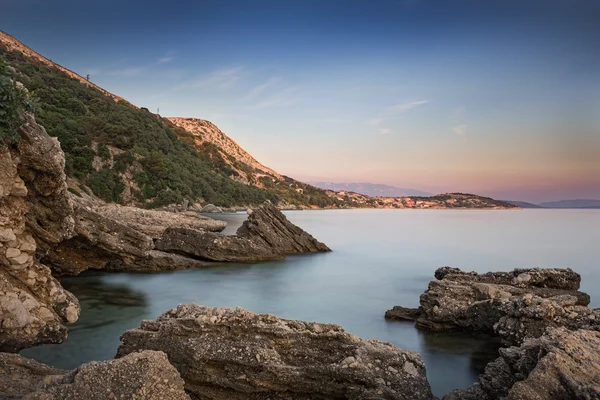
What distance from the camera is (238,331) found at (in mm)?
5965

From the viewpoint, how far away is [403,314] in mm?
11133

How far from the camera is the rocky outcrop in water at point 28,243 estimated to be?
21.8ft

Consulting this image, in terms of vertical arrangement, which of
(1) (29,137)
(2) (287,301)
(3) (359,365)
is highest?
(1) (29,137)

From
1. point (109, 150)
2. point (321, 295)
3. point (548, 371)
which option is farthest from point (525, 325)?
point (109, 150)

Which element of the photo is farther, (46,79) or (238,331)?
(46,79)

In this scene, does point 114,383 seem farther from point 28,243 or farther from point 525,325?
point 525,325

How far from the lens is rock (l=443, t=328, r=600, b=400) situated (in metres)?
3.63

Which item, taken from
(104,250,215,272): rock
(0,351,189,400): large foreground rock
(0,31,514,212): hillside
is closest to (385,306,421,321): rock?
(0,351,189,400): large foreground rock

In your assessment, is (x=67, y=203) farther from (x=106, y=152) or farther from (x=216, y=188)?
(x=216, y=188)

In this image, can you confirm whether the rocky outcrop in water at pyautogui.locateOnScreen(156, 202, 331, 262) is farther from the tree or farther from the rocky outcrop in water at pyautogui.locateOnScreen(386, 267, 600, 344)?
the tree

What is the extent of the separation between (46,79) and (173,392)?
80.5 metres

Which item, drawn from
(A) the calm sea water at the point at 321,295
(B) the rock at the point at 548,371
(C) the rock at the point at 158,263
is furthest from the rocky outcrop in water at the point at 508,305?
(C) the rock at the point at 158,263

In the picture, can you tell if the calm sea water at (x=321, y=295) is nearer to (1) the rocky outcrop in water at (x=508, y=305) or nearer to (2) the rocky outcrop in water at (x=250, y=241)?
(1) the rocky outcrop in water at (x=508, y=305)

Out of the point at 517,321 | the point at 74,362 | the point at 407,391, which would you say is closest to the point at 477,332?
the point at 517,321
